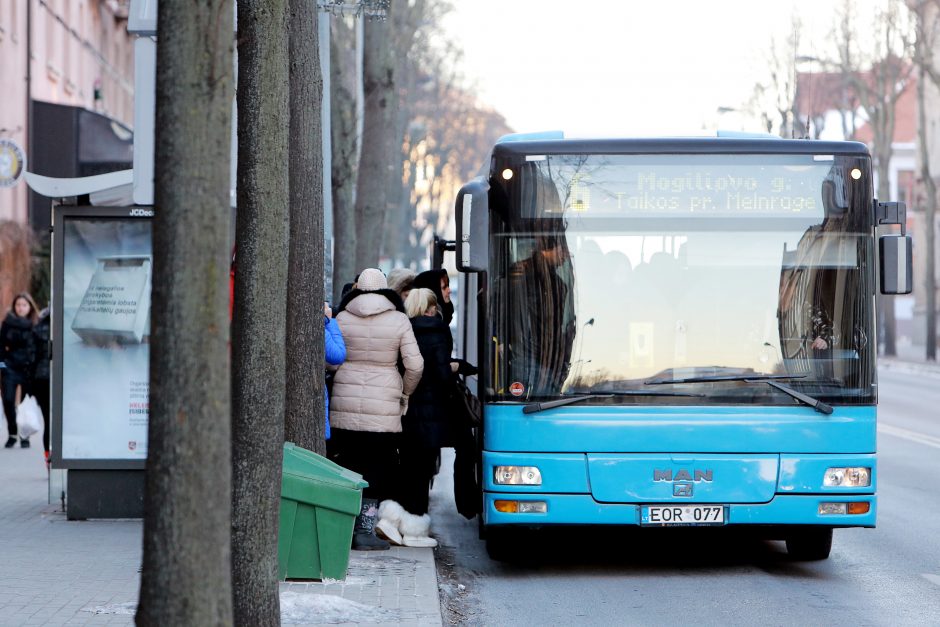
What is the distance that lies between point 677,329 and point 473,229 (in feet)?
4.67

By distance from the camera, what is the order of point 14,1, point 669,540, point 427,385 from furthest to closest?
point 14,1
point 669,540
point 427,385

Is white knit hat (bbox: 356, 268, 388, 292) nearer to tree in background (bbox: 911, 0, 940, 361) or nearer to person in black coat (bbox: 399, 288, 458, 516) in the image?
person in black coat (bbox: 399, 288, 458, 516)

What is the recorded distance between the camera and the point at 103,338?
11352 millimetres

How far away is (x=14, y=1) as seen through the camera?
30594 mm

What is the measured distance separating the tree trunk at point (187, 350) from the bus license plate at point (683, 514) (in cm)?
504

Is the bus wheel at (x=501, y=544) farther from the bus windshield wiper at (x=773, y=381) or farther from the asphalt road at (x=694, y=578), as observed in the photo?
the bus windshield wiper at (x=773, y=381)

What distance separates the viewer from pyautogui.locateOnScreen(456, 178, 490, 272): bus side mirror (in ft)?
29.8

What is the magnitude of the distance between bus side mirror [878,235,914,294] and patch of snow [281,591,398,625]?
12.5ft

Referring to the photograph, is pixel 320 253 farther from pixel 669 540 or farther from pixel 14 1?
pixel 14 1

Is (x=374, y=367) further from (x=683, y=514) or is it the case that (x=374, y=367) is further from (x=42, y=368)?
(x=42, y=368)

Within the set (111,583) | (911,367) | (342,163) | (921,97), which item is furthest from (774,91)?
(111,583)

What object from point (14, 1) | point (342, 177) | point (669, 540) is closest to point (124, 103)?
point (14, 1)

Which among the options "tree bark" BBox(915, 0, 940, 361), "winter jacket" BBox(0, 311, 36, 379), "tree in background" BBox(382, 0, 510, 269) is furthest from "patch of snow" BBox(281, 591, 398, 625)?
"tree bark" BBox(915, 0, 940, 361)

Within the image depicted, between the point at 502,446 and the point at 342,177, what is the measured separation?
33.2 feet
